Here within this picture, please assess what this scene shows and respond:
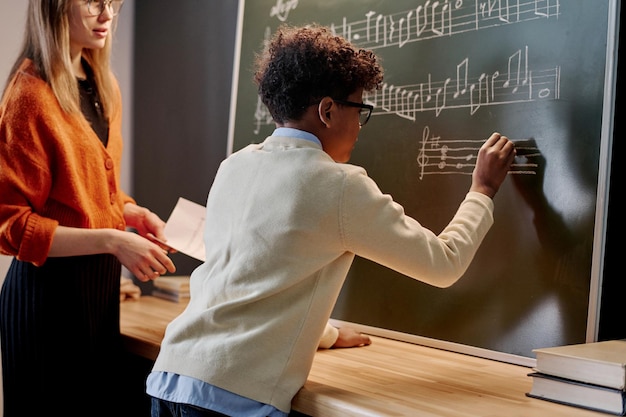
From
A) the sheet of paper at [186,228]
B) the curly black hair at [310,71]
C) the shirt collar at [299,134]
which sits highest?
the curly black hair at [310,71]

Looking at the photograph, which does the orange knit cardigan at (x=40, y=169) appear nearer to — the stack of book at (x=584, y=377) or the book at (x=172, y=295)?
the book at (x=172, y=295)

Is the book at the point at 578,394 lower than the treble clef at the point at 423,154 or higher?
lower

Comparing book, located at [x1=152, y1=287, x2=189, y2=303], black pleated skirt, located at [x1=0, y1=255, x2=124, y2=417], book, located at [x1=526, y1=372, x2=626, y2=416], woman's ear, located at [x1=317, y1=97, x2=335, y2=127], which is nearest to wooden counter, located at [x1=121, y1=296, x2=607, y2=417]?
book, located at [x1=526, y1=372, x2=626, y2=416]

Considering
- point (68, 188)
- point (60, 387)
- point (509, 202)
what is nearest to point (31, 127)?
point (68, 188)

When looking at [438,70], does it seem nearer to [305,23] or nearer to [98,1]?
[305,23]

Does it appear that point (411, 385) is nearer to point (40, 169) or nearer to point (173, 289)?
point (40, 169)

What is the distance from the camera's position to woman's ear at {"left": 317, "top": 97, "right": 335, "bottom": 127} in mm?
1524

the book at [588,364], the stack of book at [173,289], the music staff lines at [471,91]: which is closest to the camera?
the book at [588,364]

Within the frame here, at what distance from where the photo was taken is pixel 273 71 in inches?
60.9

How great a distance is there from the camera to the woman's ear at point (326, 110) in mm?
1524

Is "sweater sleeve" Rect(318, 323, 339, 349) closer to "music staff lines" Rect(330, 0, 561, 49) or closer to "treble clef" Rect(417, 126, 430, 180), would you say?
"treble clef" Rect(417, 126, 430, 180)

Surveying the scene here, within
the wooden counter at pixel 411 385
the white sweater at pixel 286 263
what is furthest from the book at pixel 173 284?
the white sweater at pixel 286 263

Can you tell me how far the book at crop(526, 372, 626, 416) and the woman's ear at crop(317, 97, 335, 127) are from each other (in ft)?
1.88

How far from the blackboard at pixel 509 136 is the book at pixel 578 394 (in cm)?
21
